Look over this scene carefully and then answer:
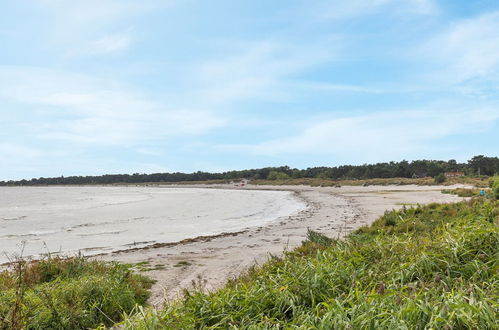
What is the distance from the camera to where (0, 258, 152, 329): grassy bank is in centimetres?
561

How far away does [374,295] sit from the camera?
411 centimetres

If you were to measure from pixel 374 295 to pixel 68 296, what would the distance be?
5779 mm

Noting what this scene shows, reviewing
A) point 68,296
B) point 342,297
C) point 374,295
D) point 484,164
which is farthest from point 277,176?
point 374,295

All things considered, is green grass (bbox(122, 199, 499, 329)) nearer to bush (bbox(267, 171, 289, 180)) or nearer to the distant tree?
the distant tree

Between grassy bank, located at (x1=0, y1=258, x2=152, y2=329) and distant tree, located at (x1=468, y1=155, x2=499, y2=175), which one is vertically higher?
distant tree, located at (x1=468, y1=155, x2=499, y2=175)

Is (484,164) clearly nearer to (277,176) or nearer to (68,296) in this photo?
(277,176)

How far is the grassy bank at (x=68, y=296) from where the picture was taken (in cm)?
561

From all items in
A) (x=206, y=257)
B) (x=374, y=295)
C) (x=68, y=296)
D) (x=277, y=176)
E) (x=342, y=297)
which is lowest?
(x=206, y=257)

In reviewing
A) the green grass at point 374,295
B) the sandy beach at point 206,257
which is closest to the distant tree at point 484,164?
the sandy beach at point 206,257

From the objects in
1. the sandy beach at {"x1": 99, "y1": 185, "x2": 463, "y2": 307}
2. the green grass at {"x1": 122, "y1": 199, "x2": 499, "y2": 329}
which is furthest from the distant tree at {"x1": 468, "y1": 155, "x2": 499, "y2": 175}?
the green grass at {"x1": 122, "y1": 199, "x2": 499, "y2": 329}

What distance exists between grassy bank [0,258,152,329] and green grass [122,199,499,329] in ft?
4.65

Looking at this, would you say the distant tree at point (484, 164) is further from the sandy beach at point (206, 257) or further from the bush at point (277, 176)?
the sandy beach at point (206, 257)

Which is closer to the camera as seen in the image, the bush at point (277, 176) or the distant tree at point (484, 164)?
the distant tree at point (484, 164)

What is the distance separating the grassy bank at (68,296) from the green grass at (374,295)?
142 cm
